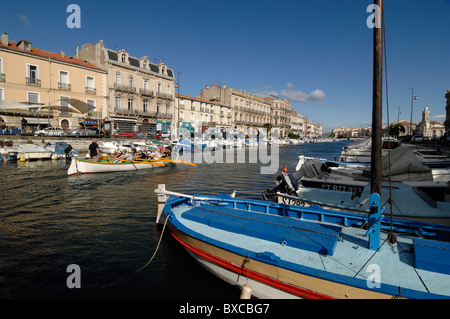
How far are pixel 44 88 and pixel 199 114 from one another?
3089 centimetres

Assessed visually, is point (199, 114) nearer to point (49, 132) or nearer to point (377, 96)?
point (49, 132)

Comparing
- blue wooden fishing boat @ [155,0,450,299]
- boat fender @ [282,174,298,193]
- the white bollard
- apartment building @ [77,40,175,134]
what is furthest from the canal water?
apartment building @ [77,40,175,134]

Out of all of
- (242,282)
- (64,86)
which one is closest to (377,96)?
(242,282)

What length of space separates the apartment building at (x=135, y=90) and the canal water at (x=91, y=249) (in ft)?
98.6

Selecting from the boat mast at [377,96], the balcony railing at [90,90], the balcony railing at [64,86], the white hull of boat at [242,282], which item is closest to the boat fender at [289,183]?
the boat mast at [377,96]

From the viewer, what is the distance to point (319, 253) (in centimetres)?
452

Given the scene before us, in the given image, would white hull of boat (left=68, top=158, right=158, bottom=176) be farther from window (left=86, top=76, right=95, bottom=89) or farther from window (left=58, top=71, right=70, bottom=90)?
window (left=86, top=76, right=95, bottom=89)

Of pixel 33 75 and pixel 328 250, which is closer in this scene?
pixel 328 250

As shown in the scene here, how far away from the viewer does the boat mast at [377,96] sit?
4906 mm

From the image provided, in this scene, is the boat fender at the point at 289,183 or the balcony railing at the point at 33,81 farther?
the balcony railing at the point at 33,81

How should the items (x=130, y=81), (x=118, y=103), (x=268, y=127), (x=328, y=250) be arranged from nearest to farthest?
(x=328, y=250)
(x=118, y=103)
(x=130, y=81)
(x=268, y=127)

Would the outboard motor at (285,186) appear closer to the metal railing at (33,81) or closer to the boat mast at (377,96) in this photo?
the boat mast at (377,96)

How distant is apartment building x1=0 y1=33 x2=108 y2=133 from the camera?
2936 centimetres

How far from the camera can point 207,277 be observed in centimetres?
552
